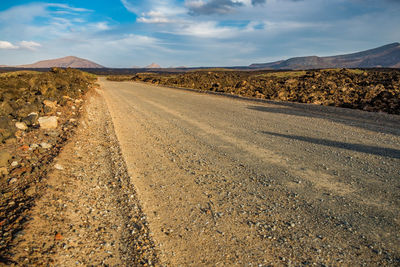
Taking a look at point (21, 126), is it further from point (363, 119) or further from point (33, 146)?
point (363, 119)

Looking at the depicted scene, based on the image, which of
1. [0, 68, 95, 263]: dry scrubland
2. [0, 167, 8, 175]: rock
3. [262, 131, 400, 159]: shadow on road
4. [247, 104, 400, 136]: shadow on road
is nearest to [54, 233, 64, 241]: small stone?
Result: [0, 68, 95, 263]: dry scrubland

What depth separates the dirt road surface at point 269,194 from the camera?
106 inches

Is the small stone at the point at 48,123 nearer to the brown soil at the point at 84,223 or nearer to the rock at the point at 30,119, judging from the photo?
the rock at the point at 30,119

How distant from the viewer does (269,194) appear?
3900 millimetres

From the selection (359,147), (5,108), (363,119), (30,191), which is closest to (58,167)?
(30,191)

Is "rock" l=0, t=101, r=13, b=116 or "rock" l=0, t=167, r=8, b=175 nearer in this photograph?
"rock" l=0, t=167, r=8, b=175

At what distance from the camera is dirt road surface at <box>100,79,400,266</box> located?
2.69 meters

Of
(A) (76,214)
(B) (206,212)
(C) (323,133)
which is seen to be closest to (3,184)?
(A) (76,214)

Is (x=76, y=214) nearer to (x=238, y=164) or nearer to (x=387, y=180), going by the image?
(x=238, y=164)

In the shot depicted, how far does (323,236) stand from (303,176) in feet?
5.79

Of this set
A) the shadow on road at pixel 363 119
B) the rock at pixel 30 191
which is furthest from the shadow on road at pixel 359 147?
the rock at pixel 30 191

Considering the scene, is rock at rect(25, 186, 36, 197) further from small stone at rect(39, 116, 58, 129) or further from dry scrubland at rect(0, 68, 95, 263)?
small stone at rect(39, 116, 58, 129)

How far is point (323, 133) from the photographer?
25.3 ft

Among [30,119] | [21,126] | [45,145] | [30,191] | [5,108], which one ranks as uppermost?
[5,108]
